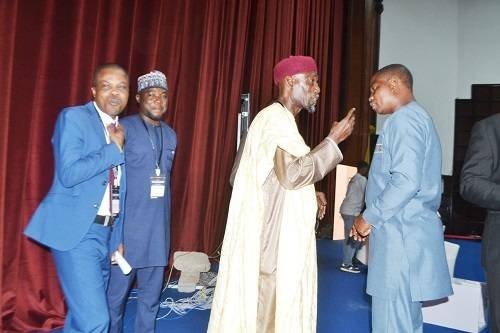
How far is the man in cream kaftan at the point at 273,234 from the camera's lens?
172 centimetres

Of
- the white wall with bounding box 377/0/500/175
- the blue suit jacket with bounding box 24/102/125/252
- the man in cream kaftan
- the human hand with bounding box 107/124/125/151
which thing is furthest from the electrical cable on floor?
the white wall with bounding box 377/0/500/175

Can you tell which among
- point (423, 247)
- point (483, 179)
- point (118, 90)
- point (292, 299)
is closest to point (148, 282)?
point (292, 299)

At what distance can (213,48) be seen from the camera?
4.27 metres

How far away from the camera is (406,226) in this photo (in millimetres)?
1792

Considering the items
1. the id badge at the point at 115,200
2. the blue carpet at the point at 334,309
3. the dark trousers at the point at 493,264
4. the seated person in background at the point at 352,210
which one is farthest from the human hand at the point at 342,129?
the seated person in background at the point at 352,210

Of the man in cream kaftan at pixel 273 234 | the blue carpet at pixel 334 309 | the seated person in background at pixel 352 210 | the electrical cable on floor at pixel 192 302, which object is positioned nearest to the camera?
the man in cream kaftan at pixel 273 234

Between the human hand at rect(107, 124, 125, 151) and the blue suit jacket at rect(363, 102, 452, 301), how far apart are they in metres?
1.12

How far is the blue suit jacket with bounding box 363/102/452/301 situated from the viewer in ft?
5.70

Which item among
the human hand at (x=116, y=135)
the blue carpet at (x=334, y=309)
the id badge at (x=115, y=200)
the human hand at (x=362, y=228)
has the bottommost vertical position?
the blue carpet at (x=334, y=309)

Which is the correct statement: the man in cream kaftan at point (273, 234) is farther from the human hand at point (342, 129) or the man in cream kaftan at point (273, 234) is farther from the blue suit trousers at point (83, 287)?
the blue suit trousers at point (83, 287)

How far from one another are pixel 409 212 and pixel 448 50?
9.13 metres

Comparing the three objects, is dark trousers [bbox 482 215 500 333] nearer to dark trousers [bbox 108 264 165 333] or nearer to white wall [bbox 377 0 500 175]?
dark trousers [bbox 108 264 165 333]

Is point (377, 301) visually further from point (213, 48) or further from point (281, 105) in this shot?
point (213, 48)

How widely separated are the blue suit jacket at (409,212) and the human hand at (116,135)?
44.0 inches
